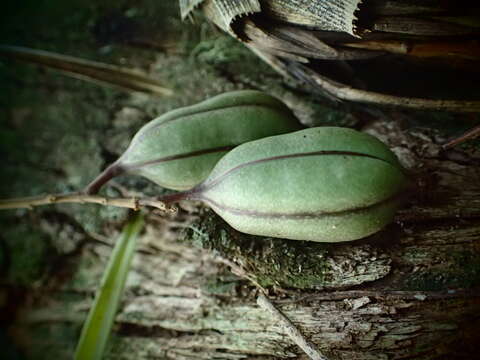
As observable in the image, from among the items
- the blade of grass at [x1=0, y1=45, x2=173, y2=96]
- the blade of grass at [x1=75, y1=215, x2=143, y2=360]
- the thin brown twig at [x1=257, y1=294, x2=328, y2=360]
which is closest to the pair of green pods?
the thin brown twig at [x1=257, y1=294, x2=328, y2=360]

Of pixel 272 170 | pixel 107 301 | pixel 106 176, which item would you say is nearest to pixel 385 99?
pixel 272 170

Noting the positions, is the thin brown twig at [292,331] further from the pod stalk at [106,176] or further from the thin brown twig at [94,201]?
the pod stalk at [106,176]

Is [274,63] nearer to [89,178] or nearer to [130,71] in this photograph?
[130,71]

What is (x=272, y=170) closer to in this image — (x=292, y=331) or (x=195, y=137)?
(x=195, y=137)

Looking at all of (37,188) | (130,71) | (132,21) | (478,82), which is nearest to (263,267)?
(478,82)

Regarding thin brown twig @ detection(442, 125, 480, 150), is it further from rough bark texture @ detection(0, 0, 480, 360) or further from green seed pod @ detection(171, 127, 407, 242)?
green seed pod @ detection(171, 127, 407, 242)
